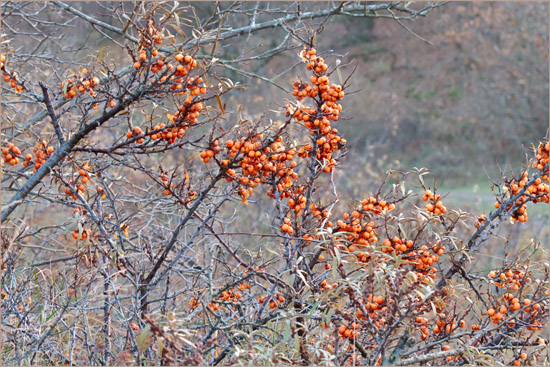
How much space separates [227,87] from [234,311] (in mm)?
866

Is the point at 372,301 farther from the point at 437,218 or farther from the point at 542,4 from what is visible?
the point at 542,4

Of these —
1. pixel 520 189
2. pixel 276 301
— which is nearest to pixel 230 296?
pixel 276 301

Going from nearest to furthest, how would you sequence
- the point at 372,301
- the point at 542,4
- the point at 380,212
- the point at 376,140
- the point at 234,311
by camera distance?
the point at 372,301, the point at 380,212, the point at 234,311, the point at 542,4, the point at 376,140

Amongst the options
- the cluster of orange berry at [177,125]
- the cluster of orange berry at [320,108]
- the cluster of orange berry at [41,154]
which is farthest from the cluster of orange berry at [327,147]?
the cluster of orange berry at [41,154]

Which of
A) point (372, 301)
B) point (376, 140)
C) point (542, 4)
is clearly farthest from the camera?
point (376, 140)

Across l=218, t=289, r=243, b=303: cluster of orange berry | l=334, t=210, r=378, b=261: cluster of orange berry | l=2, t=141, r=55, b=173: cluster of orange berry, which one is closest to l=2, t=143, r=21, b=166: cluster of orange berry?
l=2, t=141, r=55, b=173: cluster of orange berry

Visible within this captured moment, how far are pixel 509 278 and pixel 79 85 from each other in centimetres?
185

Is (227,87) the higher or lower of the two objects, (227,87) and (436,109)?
the lower

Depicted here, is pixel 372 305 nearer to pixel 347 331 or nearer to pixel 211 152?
pixel 347 331

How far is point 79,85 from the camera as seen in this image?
7.20ft

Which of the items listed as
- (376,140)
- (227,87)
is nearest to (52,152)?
(227,87)

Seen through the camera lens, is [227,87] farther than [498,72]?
No

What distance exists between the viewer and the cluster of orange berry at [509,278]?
209 cm

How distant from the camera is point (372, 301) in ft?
5.69
